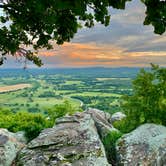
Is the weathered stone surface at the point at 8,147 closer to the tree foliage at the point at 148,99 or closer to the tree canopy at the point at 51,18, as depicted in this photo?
the tree foliage at the point at 148,99

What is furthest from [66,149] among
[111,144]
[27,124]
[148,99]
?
[148,99]

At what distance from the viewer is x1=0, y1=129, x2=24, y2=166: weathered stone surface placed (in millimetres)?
36562

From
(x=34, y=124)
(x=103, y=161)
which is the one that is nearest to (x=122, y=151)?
(x=103, y=161)

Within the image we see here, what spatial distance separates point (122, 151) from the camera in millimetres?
36125

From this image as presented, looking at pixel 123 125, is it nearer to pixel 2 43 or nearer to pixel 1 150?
pixel 1 150

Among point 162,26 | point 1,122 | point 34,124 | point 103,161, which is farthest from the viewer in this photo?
point 1,122

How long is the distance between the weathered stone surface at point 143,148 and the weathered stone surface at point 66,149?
205cm

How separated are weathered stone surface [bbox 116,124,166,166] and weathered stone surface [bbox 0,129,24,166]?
9417 millimetres

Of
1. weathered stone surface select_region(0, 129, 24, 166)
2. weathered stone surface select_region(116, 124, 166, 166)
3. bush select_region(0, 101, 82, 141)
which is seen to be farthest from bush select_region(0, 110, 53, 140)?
weathered stone surface select_region(116, 124, 166, 166)

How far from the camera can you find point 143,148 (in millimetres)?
35469

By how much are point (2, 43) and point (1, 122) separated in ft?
112

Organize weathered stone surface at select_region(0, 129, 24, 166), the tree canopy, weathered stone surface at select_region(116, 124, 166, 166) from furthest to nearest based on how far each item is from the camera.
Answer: weathered stone surface at select_region(0, 129, 24, 166) < weathered stone surface at select_region(116, 124, 166, 166) < the tree canopy

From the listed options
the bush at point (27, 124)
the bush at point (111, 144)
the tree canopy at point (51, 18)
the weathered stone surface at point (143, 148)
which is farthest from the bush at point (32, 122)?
the tree canopy at point (51, 18)

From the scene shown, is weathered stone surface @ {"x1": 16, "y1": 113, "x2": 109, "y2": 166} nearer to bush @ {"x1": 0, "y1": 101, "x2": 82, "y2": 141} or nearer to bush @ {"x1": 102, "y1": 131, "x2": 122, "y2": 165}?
bush @ {"x1": 102, "y1": 131, "x2": 122, "y2": 165}
